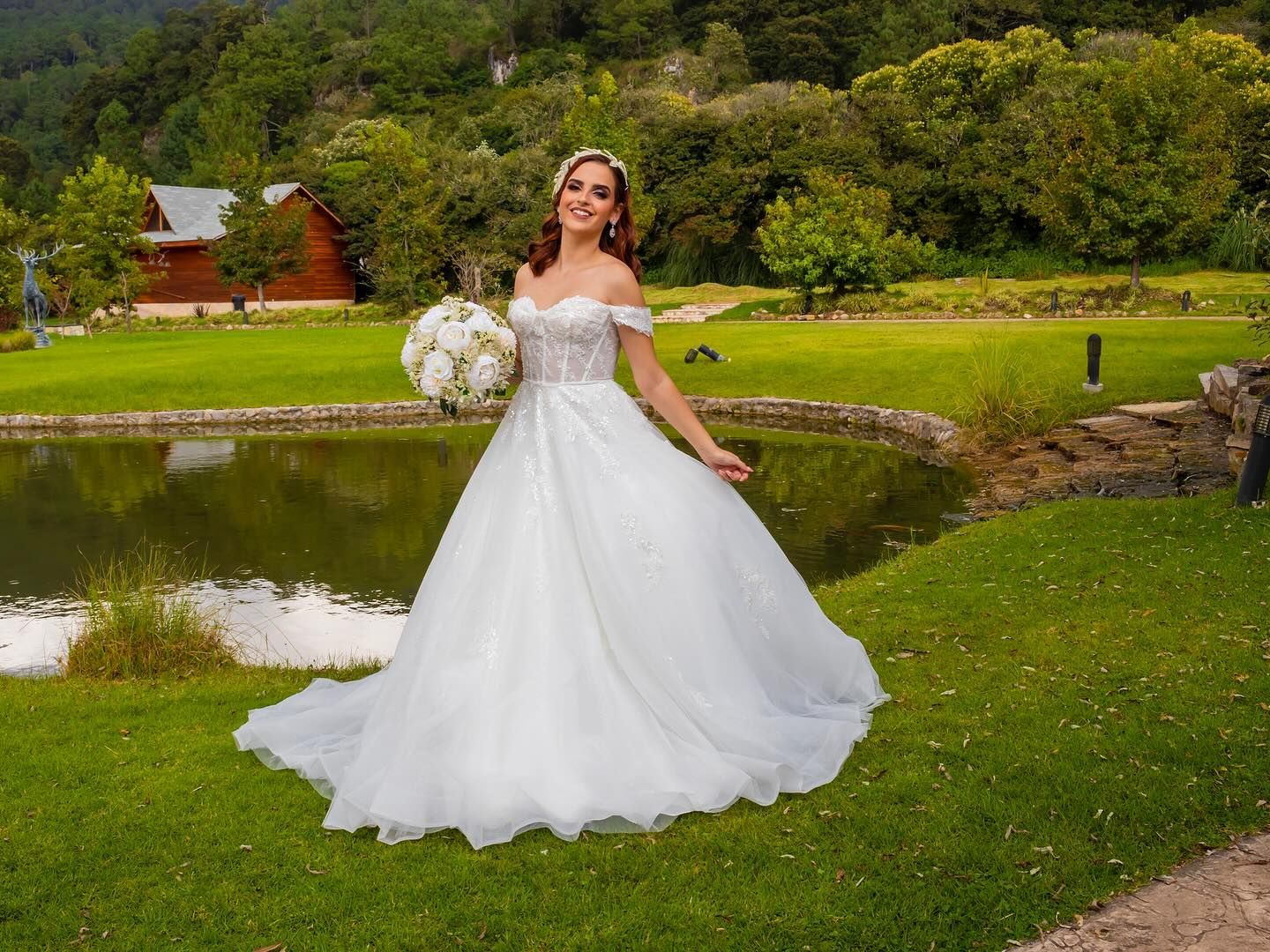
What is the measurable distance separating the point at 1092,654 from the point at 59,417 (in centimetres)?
2060

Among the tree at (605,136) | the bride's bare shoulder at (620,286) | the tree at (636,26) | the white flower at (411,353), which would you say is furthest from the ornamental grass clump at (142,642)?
the tree at (636,26)

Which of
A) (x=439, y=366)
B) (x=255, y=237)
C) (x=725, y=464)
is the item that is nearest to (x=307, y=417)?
(x=439, y=366)

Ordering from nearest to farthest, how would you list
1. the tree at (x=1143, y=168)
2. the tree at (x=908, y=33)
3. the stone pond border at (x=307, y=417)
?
the stone pond border at (x=307, y=417) → the tree at (x=1143, y=168) → the tree at (x=908, y=33)

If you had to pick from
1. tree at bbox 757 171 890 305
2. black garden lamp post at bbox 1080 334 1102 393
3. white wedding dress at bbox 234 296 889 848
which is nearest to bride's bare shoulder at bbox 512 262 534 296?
white wedding dress at bbox 234 296 889 848

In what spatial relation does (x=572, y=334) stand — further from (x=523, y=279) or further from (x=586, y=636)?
(x=586, y=636)

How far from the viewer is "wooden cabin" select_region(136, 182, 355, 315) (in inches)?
1876

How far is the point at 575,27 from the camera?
92938mm

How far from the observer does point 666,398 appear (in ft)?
15.3

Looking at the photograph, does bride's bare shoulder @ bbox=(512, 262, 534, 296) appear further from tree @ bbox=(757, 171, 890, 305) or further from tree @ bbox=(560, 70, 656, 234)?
tree @ bbox=(560, 70, 656, 234)

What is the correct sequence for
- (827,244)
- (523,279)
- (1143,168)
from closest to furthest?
(523,279)
(1143,168)
(827,244)

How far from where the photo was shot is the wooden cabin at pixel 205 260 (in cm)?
4766

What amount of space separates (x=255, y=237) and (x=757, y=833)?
41479mm

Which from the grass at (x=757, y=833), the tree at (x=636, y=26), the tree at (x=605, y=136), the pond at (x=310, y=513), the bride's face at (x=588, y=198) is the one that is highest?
the tree at (x=636, y=26)

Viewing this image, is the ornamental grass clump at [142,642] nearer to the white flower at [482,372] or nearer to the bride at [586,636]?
the bride at [586,636]
